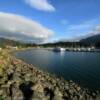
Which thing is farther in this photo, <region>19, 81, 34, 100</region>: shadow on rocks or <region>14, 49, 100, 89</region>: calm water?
<region>14, 49, 100, 89</region>: calm water

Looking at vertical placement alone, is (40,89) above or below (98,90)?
above

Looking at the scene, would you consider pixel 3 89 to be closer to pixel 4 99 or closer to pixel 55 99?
pixel 4 99

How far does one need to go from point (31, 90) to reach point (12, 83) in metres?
4.73

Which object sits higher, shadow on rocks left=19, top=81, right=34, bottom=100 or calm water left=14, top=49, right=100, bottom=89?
shadow on rocks left=19, top=81, right=34, bottom=100

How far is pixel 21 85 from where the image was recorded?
29172mm

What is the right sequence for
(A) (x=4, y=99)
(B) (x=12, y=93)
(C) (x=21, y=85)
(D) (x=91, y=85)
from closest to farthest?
(A) (x=4, y=99), (B) (x=12, y=93), (C) (x=21, y=85), (D) (x=91, y=85)

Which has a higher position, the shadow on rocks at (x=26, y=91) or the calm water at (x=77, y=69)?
the shadow on rocks at (x=26, y=91)

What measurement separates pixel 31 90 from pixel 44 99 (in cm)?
206

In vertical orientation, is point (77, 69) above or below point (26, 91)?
below

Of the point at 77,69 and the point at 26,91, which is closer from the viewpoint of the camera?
the point at 26,91

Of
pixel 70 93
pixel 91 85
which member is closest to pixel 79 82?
pixel 91 85

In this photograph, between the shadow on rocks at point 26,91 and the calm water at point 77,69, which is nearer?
the shadow on rocks at point 26,91

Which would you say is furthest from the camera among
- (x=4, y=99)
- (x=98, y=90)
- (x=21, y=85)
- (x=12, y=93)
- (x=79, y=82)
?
(x=79, y=82)

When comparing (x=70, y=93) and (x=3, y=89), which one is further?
(x=70, y=93)
